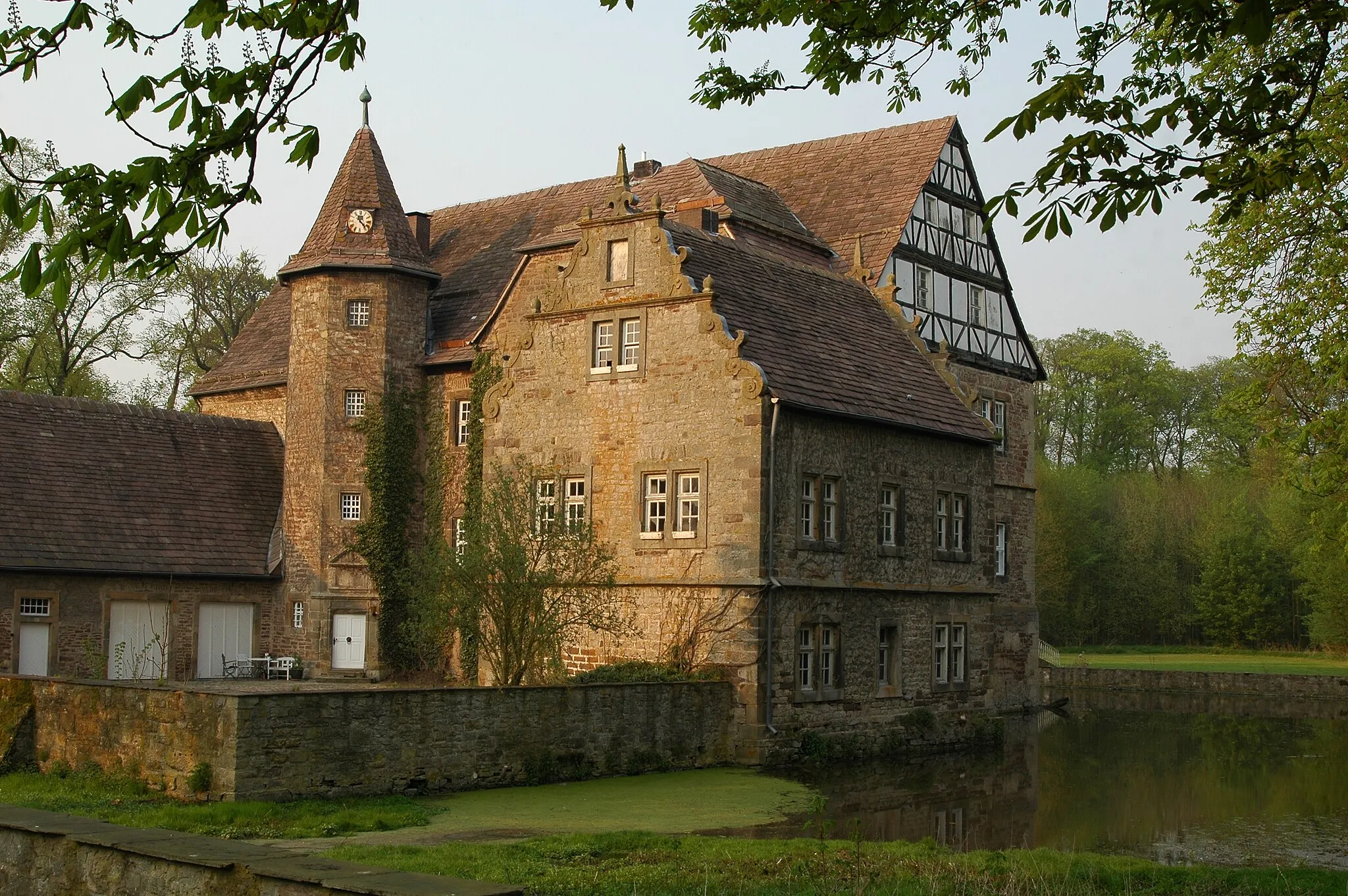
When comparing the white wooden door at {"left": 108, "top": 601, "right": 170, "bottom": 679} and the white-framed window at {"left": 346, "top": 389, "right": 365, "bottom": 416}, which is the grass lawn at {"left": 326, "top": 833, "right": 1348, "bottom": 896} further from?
the white-framed window at {"left": 346, "top": 389, "right": 365, "bottom": 416}

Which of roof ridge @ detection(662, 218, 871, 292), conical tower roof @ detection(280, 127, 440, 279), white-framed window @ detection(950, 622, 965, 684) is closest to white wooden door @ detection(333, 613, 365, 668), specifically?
conical tower roof @ detection(280, 127, 440, 279)

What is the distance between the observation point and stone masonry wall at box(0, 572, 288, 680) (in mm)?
26922

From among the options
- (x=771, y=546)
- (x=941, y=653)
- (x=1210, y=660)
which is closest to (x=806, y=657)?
(x=771, y=546)

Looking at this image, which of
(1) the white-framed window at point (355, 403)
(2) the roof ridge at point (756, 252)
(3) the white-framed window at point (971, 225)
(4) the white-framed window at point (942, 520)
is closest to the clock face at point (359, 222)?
(1) the white-framed window at point (355, 403)

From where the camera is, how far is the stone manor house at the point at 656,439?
76.7 feet

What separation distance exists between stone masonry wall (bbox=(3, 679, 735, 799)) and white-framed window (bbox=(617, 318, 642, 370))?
20.6 feet

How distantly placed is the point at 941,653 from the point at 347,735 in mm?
13591

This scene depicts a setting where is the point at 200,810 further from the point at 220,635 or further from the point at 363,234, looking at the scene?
the point at 363,234

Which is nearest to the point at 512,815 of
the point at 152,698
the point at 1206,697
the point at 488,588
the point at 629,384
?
the point at 152,698

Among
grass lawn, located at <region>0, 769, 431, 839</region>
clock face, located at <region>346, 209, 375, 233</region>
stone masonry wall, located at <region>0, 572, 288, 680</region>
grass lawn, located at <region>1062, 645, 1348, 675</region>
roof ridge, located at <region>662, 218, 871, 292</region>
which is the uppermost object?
clock face, located at <region>346, 209, 375, 233</region>

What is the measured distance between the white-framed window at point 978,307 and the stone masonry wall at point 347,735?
1787cm

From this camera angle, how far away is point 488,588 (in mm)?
20875

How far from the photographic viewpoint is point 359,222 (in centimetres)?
3197

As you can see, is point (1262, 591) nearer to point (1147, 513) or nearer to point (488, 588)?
point (1147, 513)
